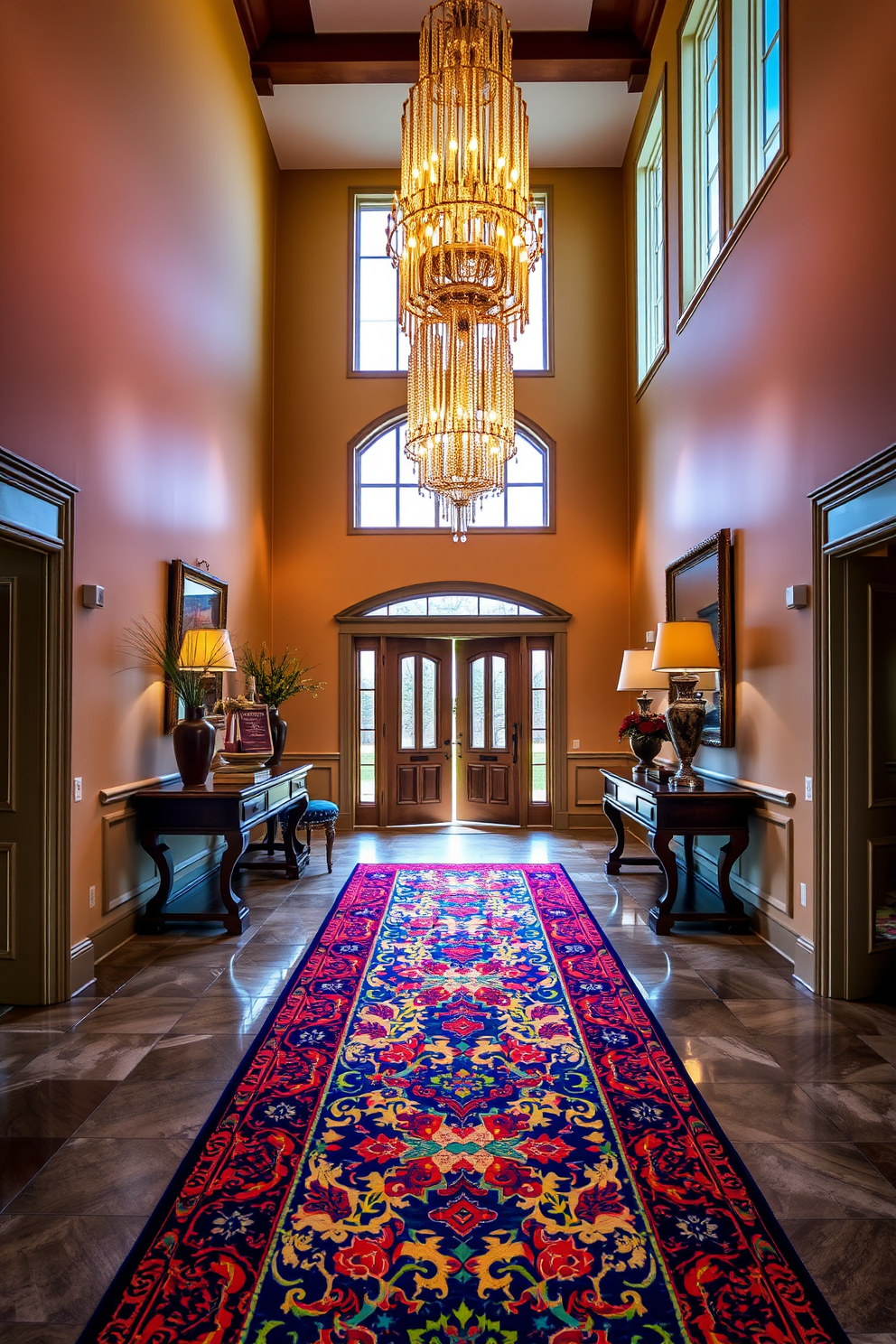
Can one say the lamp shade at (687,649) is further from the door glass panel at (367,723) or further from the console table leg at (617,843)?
the door glass panel at (367,723)

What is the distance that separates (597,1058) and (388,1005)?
43.2 inches

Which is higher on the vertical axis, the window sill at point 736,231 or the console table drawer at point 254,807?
the window sill at point 736,231

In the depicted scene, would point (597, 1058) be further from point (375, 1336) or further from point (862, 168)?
point (862, 168)

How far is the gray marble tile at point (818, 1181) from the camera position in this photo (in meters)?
2.31

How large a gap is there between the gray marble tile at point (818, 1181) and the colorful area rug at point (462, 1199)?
0.08 metres

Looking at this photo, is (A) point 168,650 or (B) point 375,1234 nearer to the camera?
(B) point 375,1234

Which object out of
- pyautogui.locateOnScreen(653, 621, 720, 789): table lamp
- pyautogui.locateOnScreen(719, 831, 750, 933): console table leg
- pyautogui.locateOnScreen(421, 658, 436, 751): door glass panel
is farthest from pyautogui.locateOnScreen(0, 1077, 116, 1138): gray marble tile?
pyautogui.locateOnScreen(421, 658, 436, 751): door glass panel

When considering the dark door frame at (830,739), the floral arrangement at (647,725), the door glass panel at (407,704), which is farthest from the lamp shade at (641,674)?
→ the door glass panel at (407,704)

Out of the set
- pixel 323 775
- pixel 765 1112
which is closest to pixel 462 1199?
pixel 765 1112

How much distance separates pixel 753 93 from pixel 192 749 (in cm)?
569

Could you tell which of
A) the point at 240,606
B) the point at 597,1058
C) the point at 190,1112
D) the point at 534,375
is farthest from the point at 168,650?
the point at 534,375

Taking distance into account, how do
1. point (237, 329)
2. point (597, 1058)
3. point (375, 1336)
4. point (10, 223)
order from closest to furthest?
point (375, 1336)
point (597, 1058)
point (10, 223)
point (237, 329)

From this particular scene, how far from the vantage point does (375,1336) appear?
6.10 feet

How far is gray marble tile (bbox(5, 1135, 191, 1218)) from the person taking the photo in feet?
7.64
